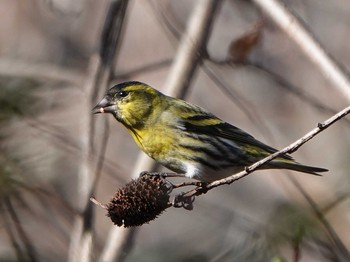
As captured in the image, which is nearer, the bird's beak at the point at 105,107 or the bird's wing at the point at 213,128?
the bird's beak at the point at 105,107

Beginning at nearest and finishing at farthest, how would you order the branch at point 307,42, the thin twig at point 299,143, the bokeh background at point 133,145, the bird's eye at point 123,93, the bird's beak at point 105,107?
the thin twig at point 299,143, the branch at point 307,42, the bird's beak at point 105,107, the bird's eye at point 123,93, the bokeh background at point 133,145

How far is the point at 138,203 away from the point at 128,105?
1.03m

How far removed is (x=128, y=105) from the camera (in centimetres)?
337

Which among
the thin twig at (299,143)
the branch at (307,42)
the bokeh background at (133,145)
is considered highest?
the branch at (307,42)

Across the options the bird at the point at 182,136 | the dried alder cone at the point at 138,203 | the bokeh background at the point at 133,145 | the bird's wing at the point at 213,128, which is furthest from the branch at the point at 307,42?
the bird's wing at the point at 213,128

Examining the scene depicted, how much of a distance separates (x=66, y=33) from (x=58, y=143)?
2.46 metres

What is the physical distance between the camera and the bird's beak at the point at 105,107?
3197 mm

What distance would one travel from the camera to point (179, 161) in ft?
10.6

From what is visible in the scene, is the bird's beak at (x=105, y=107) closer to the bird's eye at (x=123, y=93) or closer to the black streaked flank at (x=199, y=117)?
the bird's eye at (x=123, y=93)

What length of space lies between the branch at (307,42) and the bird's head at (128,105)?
0.76 m

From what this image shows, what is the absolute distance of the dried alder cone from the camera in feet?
7.84

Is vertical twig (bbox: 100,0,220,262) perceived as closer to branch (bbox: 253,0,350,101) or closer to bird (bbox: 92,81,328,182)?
bird (bbox: 92,81,328,182)

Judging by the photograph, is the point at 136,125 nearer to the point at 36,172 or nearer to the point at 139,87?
the point at 139,87

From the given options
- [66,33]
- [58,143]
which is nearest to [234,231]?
[58,143]
